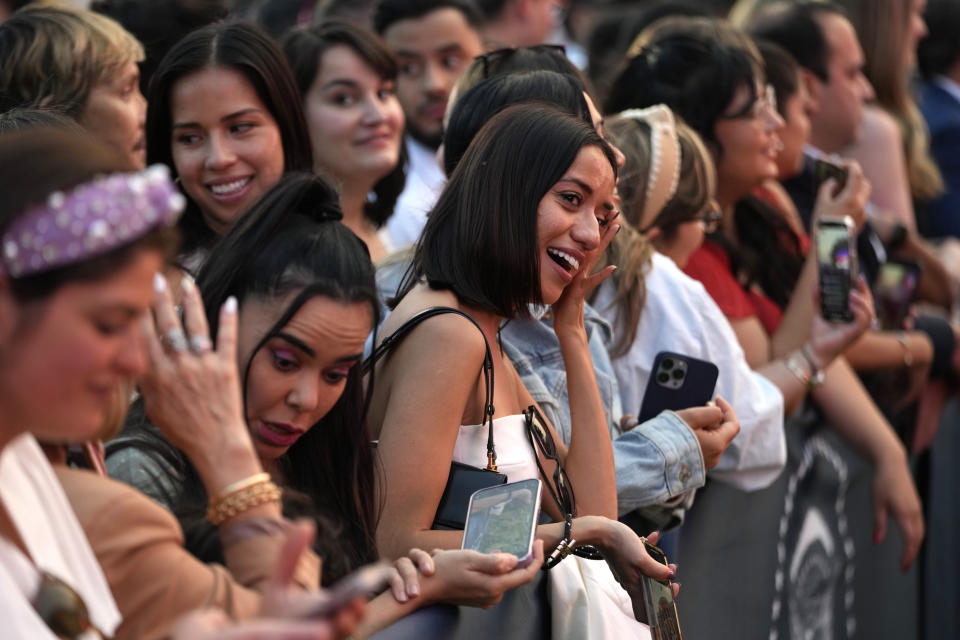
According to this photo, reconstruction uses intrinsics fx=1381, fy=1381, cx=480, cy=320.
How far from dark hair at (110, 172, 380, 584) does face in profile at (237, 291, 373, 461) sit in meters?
0.02

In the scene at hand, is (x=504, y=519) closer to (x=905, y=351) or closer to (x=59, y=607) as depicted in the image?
(x=59, y=607)

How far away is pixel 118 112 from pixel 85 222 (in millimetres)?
2230

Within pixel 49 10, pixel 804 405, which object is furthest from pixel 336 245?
pixel 804 405

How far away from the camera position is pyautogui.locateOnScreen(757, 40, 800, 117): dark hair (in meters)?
5.64

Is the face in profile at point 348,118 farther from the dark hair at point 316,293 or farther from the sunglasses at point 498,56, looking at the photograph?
the dark hair at point 316,293

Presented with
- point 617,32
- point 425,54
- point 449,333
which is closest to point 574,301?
point 449,333

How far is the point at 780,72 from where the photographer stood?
571cm

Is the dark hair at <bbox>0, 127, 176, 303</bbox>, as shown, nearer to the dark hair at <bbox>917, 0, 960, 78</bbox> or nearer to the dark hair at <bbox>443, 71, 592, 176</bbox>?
the dark hair at <bbox>443, 71, 592, 176</bbox>

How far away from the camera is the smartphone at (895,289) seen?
5977 millimetres

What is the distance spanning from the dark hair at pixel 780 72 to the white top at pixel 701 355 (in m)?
1.63

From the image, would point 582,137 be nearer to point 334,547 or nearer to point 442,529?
point 442,529

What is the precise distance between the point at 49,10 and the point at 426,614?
223 centimetres

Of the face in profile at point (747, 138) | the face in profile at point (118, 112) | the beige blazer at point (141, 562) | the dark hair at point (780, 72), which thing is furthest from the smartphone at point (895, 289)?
the beige blazer at point (141, 562)

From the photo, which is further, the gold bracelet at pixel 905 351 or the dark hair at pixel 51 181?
the gold bracelet at pixel 905 351
